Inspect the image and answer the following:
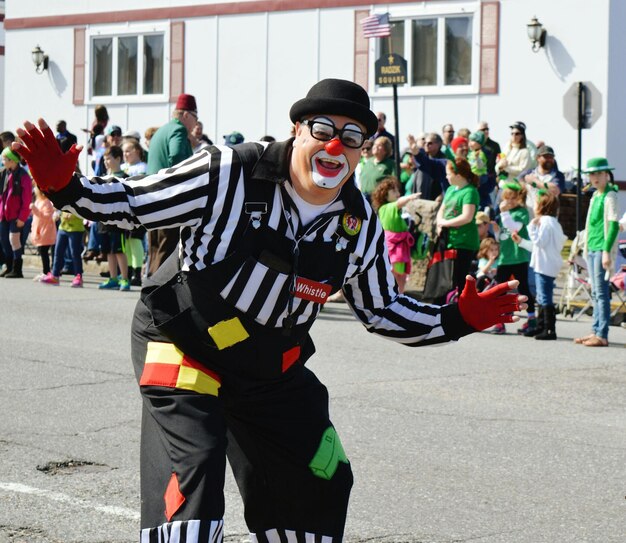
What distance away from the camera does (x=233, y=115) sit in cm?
2570

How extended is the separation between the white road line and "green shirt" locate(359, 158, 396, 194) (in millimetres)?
9785

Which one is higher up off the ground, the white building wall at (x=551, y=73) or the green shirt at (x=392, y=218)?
the white building wall at (x=551, y=73)

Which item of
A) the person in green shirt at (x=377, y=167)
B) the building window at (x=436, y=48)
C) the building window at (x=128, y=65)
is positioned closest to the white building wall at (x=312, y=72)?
the building window at (x=436, y=48)

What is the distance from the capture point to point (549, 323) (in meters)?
12.2

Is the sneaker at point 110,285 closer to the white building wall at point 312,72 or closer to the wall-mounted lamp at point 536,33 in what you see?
the white building wall at point 312,72

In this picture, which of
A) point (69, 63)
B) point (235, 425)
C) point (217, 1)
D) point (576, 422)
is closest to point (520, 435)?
point (576, 422)

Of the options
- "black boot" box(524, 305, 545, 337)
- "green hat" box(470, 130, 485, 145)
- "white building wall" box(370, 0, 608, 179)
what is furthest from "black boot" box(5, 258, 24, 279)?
"white building wall" box(370, 0, 608, 179)

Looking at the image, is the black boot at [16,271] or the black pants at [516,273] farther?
the black boot at [16,271]

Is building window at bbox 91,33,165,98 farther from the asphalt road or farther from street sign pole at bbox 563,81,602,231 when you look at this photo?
the asphalt road

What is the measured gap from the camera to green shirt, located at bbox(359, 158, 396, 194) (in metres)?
15.6

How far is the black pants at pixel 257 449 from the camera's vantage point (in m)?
4.01

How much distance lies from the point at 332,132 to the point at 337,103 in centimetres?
10

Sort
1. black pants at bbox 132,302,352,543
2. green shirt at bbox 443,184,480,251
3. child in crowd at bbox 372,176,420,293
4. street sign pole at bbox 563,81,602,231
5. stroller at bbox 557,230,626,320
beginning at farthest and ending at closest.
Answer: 1. street sign pole at bbox 563,81,602,231
2. stroller at bbox 557,230,626,320
3. child in crowd at bbox 372,176,420,293
4. green shirt at bbox 443,184,480,251
5. black pants at bbox 132,302,352,543

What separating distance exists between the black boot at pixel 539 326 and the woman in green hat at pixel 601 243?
0.40m
